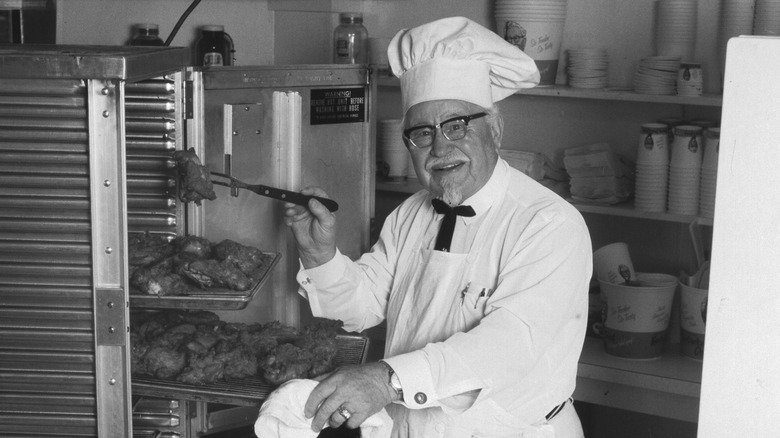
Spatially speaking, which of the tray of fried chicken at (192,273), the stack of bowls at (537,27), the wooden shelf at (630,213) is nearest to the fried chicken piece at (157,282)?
the tray of fried chicken at (192,273)

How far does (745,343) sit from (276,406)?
0.93m

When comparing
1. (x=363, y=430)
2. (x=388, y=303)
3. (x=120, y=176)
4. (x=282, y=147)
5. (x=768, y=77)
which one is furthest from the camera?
(x=282, y=147)

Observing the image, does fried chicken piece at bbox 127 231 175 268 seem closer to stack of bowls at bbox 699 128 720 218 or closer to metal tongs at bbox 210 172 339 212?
metal tongs at bbox 210 172 339 212

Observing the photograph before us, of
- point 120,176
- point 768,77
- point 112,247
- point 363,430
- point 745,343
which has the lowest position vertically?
point 363,430

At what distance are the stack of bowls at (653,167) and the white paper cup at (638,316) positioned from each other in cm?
30

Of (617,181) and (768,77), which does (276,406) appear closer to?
(768,77)

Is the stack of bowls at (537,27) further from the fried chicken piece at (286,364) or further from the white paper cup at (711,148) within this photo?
the fried chicken piece at (286,364)

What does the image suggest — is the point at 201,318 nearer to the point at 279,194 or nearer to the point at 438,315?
the point at 279,194

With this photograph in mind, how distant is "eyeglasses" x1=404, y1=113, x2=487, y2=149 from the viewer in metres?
2.27

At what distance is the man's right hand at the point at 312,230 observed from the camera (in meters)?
2.46

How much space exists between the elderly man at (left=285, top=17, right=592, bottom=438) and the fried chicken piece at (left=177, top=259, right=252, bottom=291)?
0.34 m

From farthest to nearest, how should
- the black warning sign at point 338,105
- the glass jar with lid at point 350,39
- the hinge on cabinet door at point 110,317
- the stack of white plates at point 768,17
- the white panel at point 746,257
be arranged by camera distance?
1. the glass jar with lid at point 350,39
2. the stack of white plates at point 768,17
3. the black warning sign at point 338,105
4. the hinge on cabinet door at point 110,317
5. the white panel at point 746,257

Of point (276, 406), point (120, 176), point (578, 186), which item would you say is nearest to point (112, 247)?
point (120, 176)

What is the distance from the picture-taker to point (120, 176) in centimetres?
179
